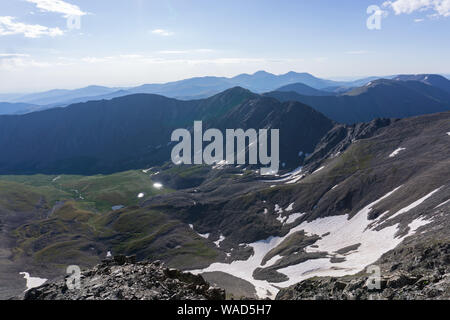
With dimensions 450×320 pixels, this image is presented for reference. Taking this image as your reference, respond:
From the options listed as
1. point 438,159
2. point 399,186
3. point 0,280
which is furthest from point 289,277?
point 0,280

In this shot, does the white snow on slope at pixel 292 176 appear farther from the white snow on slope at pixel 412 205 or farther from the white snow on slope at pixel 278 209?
the white snow on slope at pixel 412 205

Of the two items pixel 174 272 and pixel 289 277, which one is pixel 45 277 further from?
pixel 174 272

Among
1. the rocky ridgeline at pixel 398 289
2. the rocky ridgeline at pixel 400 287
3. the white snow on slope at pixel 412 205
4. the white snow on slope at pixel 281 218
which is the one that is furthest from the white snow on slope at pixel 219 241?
the rocky ridgeline at pixel 398 289

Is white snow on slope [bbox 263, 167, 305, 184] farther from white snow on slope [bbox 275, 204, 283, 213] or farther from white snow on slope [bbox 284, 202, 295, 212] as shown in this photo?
white snow on slope [bbox 284, 202, 295, 212]

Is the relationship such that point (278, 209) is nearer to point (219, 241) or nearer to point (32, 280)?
point (219, 241)

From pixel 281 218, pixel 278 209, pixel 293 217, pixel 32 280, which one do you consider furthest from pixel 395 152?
pixel 32 280

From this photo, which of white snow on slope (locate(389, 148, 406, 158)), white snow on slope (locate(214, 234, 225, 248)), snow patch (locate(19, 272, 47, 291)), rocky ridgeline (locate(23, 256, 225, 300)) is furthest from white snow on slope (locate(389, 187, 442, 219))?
snow patch (locate(19, 272, 47, 291))
